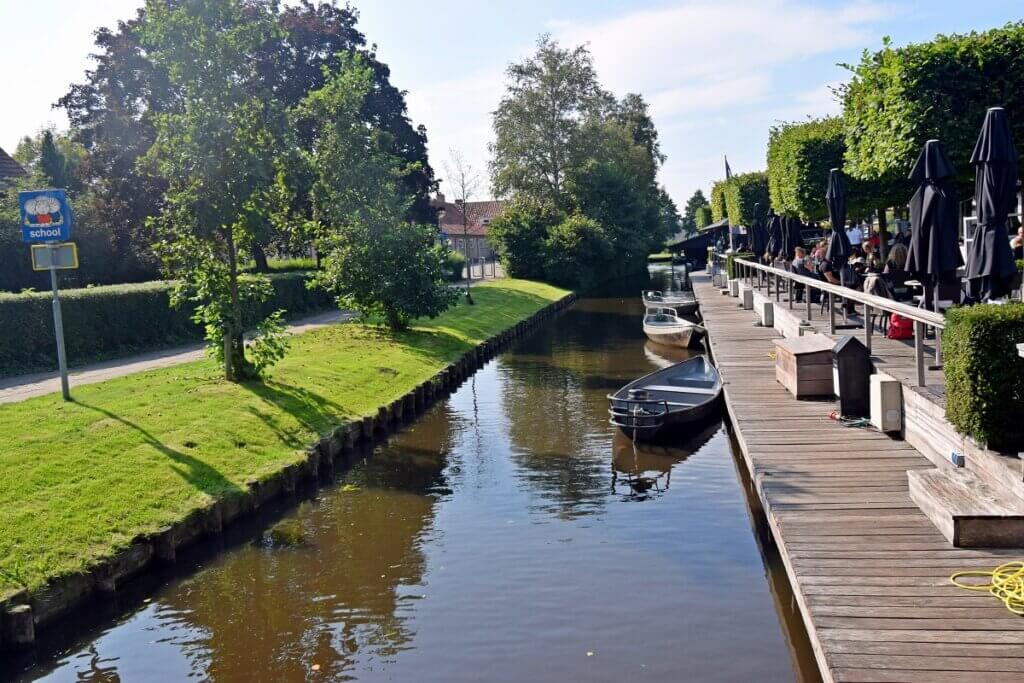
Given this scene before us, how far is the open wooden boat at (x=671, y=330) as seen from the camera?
2915cm

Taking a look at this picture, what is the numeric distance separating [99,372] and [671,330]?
55.7ft

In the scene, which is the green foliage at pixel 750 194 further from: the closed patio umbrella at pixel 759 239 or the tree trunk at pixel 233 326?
the tree trunk at pixel 233 326

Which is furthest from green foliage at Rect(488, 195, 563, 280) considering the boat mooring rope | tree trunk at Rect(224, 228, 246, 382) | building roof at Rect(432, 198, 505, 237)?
the boat mooring rope

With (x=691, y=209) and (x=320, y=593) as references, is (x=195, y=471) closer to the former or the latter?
(x=320, y=593)

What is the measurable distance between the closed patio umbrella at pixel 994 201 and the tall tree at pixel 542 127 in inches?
2000

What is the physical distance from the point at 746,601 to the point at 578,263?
159 feet

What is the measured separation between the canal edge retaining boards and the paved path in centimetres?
412

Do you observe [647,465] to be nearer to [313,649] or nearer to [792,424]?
[792,424]

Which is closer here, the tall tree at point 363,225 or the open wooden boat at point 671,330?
the tall tree at point 363,225

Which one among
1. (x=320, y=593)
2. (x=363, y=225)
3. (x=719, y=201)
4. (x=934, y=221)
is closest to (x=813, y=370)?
(x=934, y=221)

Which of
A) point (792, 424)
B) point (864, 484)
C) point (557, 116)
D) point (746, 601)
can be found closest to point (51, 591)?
point (746, 601)

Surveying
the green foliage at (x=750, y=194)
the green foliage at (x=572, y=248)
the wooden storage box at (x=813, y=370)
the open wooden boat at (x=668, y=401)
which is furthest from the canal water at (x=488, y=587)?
the green foliage at (x=572, y=248)

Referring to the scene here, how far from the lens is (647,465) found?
15414mm

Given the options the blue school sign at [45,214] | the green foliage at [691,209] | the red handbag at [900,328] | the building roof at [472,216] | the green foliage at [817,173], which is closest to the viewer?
the blue school sign at [45,214]
